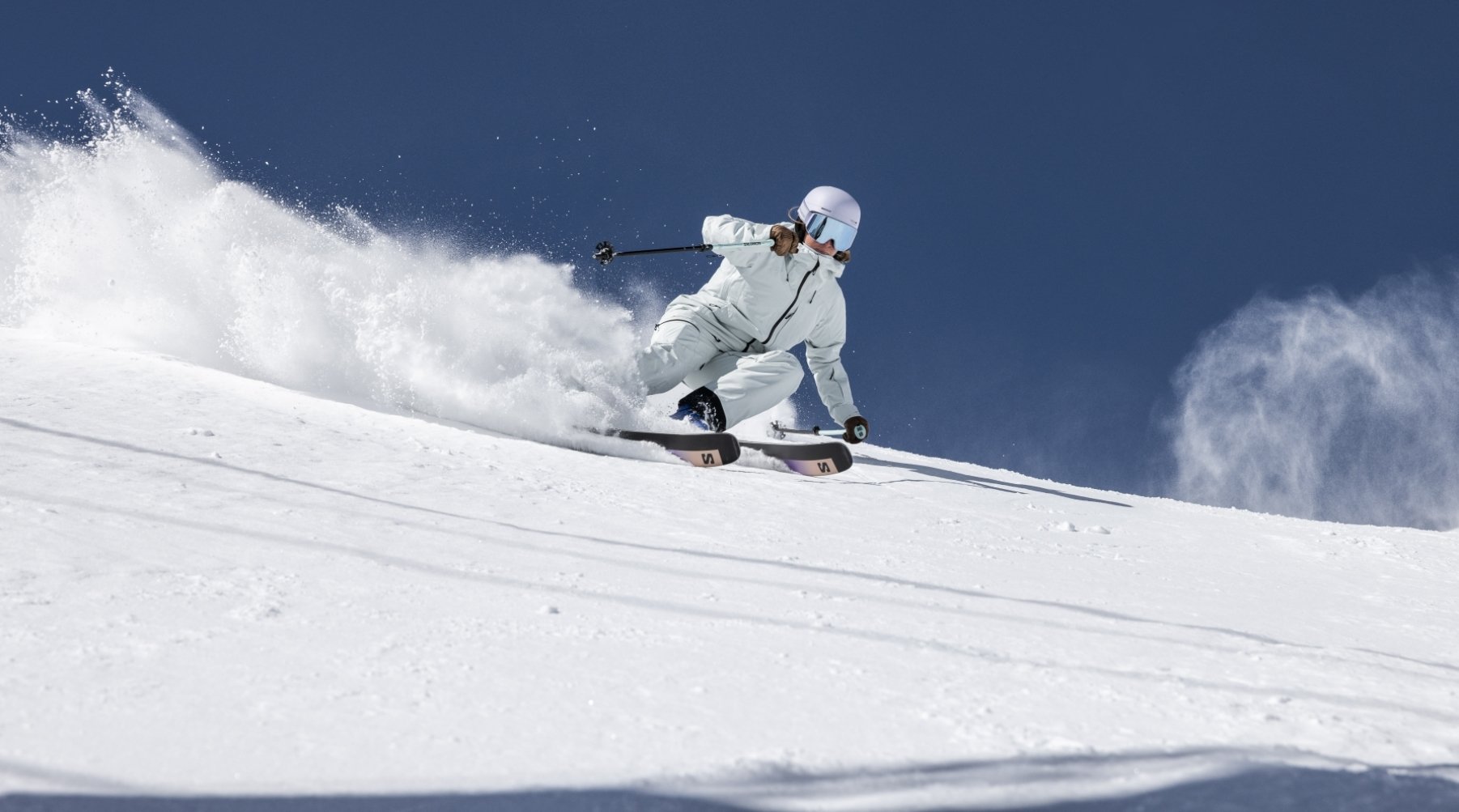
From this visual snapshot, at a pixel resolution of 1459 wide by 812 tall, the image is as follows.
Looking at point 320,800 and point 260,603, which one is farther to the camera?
point 260,603

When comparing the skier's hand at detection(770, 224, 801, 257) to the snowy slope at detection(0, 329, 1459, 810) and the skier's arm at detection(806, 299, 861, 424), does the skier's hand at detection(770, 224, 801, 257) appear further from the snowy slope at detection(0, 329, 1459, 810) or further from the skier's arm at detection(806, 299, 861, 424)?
the snowy slope at detection(0, 329, 1459, 810)

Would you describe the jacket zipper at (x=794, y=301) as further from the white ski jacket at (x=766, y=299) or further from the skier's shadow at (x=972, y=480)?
the skier's shadow at (x=972, y=480)

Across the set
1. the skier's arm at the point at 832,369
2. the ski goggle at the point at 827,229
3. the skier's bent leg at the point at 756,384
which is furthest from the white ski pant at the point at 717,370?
the ski goggle at the point at 827,229

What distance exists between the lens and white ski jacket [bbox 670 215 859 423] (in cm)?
765

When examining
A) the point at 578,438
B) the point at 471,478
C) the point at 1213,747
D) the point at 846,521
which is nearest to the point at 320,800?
the point at 1213,747

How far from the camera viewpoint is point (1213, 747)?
210cm

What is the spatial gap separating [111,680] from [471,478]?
2705mm

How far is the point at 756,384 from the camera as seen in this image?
7500 millimetres

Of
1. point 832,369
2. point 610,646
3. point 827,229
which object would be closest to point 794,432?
point 832,369

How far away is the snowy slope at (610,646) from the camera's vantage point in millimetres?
1821

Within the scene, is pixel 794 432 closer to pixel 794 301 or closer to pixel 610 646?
pixel 794 301

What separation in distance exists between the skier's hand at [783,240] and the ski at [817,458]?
4.37 feet

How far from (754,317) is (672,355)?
0.66m

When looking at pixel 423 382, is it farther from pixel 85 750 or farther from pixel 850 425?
pixel 85 750
